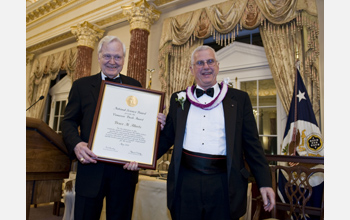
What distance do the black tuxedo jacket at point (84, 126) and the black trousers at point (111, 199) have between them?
3 centimetres

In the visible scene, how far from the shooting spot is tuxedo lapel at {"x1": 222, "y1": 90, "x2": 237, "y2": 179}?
5.07ft

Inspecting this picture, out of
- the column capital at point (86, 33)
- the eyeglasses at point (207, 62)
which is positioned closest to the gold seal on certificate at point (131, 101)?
the eyeglasses at point (207, 62)

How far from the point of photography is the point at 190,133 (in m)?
1.68

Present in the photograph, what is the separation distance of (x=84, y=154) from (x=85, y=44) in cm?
662

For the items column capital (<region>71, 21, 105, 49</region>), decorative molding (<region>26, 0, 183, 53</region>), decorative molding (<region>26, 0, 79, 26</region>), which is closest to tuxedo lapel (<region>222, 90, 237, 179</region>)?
decorative molding (<region>26, 0, 183, 53</region>)

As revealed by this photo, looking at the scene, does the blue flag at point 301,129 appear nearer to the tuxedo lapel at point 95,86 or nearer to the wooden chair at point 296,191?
the wooden chair at point 296,191

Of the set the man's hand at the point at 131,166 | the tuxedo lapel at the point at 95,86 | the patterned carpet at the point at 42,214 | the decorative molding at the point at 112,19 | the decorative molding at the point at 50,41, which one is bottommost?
the patterned carpet at the point at 42,214

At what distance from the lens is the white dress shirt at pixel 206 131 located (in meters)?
1.62

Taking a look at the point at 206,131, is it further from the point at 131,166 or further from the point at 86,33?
the point at 86,33

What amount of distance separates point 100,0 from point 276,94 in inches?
209

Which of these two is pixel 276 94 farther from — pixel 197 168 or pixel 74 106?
pixel 74 106

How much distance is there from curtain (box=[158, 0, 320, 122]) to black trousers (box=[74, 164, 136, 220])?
3614 mm

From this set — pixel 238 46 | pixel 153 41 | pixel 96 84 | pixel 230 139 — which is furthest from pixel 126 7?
pixel 230 139

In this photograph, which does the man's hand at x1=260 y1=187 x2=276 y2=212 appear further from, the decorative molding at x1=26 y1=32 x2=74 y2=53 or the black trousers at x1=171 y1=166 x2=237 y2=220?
the decorative molding at x1=26 y1=32 x2=74 y2=53
